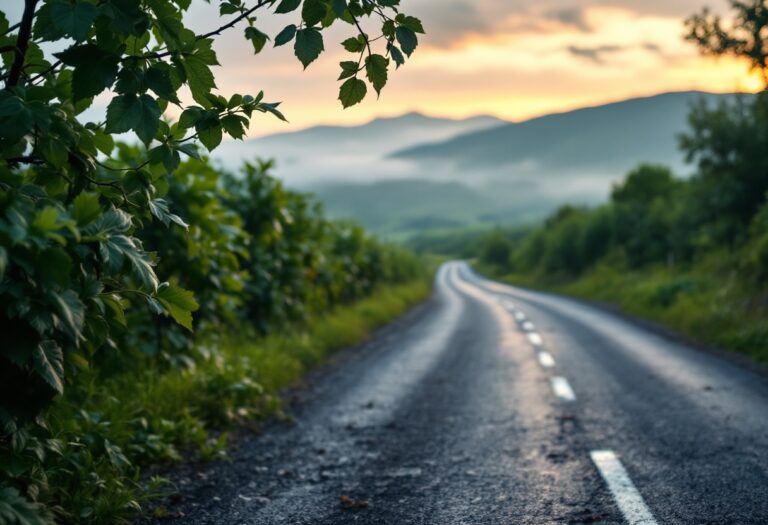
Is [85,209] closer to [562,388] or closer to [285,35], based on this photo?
[285,35]

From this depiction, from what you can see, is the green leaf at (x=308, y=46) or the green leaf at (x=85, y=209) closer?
the green leaf at (x=85, y=209)

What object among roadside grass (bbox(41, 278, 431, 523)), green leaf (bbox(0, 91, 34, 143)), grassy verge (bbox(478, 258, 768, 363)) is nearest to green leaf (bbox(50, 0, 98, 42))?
green leaf (bbox(0, 91, 34, 143))

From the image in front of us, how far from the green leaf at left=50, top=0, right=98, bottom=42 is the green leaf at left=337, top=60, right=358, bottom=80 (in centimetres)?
→ 97

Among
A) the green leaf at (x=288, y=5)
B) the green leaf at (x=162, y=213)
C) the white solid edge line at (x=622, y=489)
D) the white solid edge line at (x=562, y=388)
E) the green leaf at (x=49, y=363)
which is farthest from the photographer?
the white solid edge line at (x=562, y=388)

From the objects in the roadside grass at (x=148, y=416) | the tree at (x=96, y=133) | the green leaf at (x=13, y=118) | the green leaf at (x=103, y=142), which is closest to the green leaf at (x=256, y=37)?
the tree at (x=96, y=133)

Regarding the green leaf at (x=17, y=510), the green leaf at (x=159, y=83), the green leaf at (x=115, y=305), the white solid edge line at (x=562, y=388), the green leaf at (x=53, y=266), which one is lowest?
the white solid edge line at (x=562, y=388)

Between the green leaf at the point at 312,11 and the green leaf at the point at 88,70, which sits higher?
the green leaf at the point at 312,11

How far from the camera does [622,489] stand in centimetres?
416

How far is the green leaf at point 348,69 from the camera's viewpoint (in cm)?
281

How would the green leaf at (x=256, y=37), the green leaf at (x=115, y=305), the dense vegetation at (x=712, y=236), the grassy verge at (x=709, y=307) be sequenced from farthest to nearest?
the dense vegetation at (x=712, y=236)
the grassy verge at (x=709, y=307)
the green leaf at (x=256, y=37)
the green leaf at (x=115, y=305)

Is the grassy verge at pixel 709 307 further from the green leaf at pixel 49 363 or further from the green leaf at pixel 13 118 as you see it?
the green leaf at pixel 13 118

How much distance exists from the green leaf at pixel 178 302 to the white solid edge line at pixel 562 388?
5512 millimetres

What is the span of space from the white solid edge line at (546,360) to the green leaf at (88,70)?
8325 mm

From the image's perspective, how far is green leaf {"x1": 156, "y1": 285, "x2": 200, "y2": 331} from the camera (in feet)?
8.61
